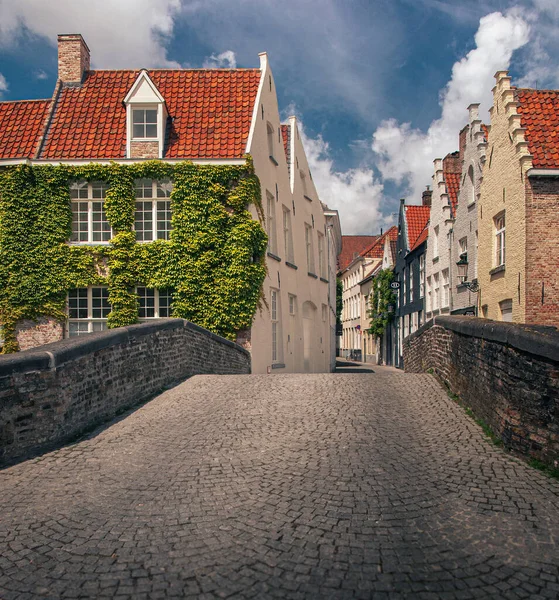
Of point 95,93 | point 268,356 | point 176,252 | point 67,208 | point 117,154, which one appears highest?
point 95,93

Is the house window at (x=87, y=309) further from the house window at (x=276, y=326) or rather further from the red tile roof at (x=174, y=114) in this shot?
the house window at (x=276, y=326)

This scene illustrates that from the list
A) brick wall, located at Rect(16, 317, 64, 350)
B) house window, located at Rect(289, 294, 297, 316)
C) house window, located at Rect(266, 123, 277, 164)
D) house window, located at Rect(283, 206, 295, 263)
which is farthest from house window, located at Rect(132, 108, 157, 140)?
house window, located at Rect(289, 294, 297, 316)

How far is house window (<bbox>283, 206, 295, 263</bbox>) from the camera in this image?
23975mm

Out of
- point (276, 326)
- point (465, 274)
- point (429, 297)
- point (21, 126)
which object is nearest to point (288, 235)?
point (276, 326)

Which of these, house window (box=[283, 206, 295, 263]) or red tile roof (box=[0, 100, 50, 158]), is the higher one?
red tile roof (box=[0, 100, 50, 158])

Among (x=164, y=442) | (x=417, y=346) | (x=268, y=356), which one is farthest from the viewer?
(x=268, y=356)

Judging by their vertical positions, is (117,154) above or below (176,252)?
above

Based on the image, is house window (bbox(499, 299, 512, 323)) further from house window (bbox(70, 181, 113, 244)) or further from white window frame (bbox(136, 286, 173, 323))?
house window (bbox(70, 181, 113, 244))

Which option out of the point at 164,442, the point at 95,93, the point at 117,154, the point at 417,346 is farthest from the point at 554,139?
the point at 164,442

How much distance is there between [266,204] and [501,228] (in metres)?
8.36

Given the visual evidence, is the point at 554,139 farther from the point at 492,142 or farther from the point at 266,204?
the point at 266,204

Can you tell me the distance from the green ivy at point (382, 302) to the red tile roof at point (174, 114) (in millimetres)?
25037

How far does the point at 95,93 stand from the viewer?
20281mm

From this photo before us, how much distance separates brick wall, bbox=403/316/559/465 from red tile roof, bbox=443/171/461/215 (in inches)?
820
